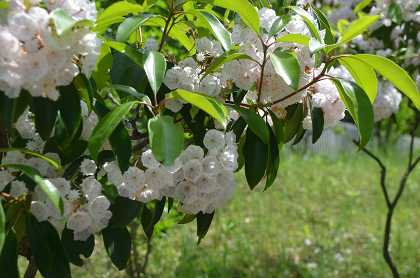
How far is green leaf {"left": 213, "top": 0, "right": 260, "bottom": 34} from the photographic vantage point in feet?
4.38

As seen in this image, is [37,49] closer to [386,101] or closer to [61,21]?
[61,21]

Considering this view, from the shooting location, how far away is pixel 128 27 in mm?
1337

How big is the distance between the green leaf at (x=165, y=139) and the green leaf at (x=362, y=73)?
0.39 meters

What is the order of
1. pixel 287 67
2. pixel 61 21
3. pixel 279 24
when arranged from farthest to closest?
pixel 279 24 → pixel 287 67 → pixel 61 21

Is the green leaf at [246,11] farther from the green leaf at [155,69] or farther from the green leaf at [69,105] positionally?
the green leaf at [69,105]

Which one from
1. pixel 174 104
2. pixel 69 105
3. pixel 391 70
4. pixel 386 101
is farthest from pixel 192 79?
pixel 386 101

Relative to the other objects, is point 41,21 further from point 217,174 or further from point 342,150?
point 342,150

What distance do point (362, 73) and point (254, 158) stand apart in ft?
0.96

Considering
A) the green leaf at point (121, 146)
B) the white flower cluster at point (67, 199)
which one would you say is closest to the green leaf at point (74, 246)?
the white flower cluster at point (67, 199)

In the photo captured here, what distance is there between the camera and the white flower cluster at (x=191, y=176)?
1316 mm

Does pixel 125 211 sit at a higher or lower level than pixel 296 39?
lower

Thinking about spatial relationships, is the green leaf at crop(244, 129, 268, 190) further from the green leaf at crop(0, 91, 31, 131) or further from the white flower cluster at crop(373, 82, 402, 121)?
the white flower cluster at crop(373, 82, 402, 121)

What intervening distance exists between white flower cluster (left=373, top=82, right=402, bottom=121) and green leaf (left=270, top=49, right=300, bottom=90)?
2017 millimetres

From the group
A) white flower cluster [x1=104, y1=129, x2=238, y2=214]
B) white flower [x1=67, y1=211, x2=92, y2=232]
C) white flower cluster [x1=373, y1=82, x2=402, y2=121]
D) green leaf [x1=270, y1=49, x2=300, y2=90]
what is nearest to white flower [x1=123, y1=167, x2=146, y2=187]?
white flower cluster [x1=104, y1=129, x2=238, y2=214]
